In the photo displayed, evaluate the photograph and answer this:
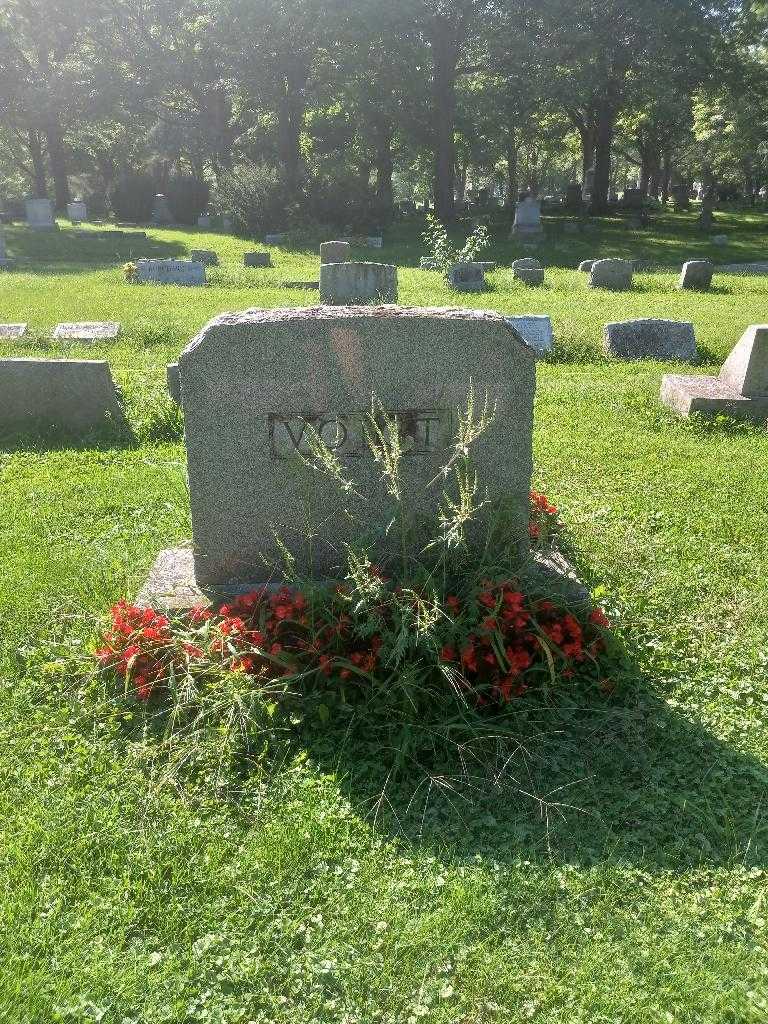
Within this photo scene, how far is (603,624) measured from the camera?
11.8 ft

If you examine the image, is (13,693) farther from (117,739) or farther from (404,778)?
(404,778)

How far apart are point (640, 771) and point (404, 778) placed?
0.89 meters

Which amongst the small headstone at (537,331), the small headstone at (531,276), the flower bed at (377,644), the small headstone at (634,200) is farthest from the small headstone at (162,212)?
the flower bed at (377,644)

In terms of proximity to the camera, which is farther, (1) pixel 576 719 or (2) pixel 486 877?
(1) pixel 576 719

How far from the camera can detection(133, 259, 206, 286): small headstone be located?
17344 mm

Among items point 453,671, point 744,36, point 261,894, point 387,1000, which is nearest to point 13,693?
point 261,894

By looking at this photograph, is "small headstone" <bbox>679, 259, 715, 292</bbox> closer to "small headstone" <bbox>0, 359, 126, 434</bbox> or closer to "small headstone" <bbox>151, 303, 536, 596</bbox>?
"small headstone" <bbox>0, 359, 126, 434</bbox>

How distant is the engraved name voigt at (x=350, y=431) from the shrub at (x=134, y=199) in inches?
1467

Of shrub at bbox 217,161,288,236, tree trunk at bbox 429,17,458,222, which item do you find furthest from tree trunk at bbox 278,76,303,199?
tree trunk at bbox 429,17,458,222

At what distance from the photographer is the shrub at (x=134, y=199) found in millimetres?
36531

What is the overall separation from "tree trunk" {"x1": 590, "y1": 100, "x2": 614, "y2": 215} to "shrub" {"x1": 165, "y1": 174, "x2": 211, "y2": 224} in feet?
56.5

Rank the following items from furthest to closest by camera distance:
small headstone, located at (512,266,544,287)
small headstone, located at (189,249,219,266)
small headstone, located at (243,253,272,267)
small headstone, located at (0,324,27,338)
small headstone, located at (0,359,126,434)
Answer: small headstone, located at (243,253,272,267) → small headstone, located at (189,249,219,266) → small headstone, located at (512,266,544,287) → small headstone, located at (0,324,27,338) → small headstone, located at (0,359,126,434)

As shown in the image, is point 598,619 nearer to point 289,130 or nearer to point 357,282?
point 357,282

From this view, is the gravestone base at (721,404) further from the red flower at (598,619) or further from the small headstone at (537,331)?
the red flower at (598,619)
